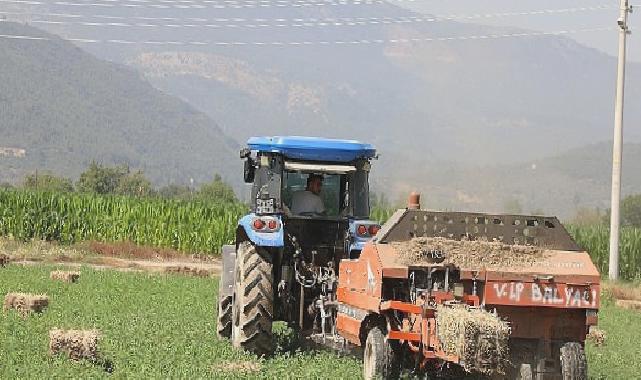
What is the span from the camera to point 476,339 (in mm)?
10602

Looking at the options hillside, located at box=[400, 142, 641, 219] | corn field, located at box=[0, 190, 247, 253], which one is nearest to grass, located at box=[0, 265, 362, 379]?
corn field, located at box=[0, 190, 247, 253]

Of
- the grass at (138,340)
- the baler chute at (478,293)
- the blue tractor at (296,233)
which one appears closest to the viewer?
the baler chute at (478,293)

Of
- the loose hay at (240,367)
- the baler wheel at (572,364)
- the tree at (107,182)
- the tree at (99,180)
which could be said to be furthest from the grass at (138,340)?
the tree at (99,180)

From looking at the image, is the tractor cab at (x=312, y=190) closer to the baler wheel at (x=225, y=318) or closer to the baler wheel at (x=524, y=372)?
the baler wheel at (x=225, y=318)

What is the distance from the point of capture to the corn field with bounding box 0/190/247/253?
42.5 m

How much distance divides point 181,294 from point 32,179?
95745 mm

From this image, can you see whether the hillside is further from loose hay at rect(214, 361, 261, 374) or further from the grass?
loose hay at rect(214, 361, 261, 374)

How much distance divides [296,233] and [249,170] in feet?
4.25

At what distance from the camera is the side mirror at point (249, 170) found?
15.9 metres

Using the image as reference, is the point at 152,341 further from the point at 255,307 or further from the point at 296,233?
the point at 296,233

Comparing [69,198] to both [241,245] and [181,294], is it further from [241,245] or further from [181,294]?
[241,245]

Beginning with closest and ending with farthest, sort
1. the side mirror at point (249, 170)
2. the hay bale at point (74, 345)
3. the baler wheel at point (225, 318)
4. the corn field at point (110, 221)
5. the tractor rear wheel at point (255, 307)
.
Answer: the hay bale at point (74, 345)
the tractor rear wheel at point (255, 307)
the side mirror at point (249, 170)
the baler wheel at point (225, 318)
the corn field at point (110, 221)

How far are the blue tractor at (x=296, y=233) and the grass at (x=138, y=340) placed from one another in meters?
0.55

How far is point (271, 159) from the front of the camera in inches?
603
